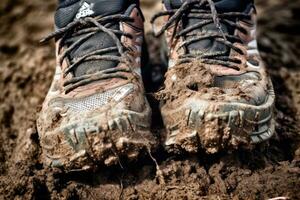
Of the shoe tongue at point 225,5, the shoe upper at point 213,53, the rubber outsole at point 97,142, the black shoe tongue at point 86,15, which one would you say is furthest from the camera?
the shoe tongue at point 225,5

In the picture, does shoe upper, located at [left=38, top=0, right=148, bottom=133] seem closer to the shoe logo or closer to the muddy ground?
the shoe logo

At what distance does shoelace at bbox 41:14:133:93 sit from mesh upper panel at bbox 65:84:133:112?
0.08 meters

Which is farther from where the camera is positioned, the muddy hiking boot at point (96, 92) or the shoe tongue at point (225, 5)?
the shoe tongue at point (225, 5)

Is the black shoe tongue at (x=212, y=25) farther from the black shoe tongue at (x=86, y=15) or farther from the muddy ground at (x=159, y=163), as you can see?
the muddy ground at (x=159, y=163)

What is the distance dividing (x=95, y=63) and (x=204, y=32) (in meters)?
0.46

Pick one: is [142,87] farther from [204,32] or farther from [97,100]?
[204,32]

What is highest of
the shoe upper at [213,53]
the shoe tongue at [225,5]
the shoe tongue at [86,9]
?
the shoe tongue at [86,9]

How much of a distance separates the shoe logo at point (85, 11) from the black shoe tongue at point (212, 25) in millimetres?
330

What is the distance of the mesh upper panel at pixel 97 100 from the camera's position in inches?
56.3

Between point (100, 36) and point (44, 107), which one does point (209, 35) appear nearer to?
point (100, 36)

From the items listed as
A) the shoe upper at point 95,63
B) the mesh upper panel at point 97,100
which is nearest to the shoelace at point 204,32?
the shoe upper at point 95,63

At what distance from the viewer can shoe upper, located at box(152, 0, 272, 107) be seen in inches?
58.4

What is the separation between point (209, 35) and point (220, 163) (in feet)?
1.66

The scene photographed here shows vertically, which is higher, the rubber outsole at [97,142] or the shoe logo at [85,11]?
the shoe logo at [85,11]
